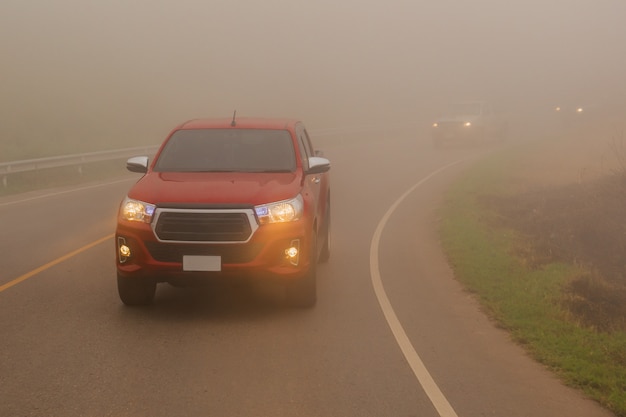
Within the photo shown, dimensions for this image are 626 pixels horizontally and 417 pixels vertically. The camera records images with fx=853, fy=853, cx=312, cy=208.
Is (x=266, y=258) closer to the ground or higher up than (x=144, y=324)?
higher up

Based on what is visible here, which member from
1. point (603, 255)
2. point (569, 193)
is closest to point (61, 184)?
point (569, 193)

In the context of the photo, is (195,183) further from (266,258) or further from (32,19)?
(32,19)

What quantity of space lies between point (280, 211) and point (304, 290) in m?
0.86

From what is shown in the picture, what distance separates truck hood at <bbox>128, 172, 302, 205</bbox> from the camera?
319 inches

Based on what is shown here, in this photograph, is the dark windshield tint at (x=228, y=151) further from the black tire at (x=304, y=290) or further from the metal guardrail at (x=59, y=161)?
the metal guardrail at (x=59, y=161)

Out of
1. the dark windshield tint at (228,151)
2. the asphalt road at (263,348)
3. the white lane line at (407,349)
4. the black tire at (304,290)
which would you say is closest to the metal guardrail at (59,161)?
the asphalt road at (263,348)

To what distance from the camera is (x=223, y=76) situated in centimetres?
7419

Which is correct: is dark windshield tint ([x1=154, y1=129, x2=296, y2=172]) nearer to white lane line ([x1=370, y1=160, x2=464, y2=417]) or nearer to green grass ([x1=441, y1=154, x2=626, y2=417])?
white lane line ([x1=370, y1=160, x2=464, y2=417])

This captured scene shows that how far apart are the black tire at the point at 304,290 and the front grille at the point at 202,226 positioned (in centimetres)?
77

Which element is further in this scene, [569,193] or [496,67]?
[496,67]

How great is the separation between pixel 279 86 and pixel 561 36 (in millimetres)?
76111

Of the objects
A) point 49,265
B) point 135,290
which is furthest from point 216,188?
point 49,265

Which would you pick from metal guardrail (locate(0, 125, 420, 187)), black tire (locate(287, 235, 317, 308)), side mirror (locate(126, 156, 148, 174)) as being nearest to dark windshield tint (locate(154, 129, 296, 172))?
side mirror (locate(126, 156, 148, 174))

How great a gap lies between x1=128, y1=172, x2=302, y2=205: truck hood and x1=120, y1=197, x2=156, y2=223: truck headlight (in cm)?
5
